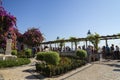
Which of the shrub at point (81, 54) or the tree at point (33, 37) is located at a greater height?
the tree at point (33, 37)

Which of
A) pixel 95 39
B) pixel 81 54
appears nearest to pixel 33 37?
pixel 95 39

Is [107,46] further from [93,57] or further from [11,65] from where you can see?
[11,65]

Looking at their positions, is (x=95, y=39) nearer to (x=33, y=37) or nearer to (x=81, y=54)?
(x=81, y=54)

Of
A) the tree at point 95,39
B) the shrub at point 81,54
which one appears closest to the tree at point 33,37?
the tree at point 95,39

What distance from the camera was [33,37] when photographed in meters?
39.8

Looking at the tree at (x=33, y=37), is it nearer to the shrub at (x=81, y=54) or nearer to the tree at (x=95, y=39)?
the tree at (x=95, y=39)

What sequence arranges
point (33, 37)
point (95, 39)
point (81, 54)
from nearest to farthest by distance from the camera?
point (81, 54), point (95, 39), point (33, 37)

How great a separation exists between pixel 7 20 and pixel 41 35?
27089 millimetres

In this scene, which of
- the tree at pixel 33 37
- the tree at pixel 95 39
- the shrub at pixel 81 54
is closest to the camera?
the shrub at pixel 81 54

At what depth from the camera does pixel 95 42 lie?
3048 centimetres

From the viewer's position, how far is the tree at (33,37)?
39812 millimetres

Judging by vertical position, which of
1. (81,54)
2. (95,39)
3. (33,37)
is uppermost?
(33,37)

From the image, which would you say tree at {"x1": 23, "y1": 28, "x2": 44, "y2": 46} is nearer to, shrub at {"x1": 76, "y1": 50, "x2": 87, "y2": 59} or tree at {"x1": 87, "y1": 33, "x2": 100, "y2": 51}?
tree at {"x1": 87, "y1": 33, "x2": 100, "y2": 51}

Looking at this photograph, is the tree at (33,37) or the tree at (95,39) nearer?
the tree at (95,39)
